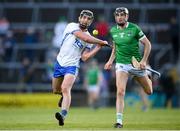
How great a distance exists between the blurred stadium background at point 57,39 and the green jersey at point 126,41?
57.4ft

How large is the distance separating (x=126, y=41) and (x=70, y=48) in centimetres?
146

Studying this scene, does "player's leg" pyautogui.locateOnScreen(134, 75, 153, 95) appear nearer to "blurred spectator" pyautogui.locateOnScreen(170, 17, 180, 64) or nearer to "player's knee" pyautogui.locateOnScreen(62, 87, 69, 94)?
"player's knee" pyautogui.locateOnScreen(62, 87, 69, 94)

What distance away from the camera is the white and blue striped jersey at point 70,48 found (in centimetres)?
1889

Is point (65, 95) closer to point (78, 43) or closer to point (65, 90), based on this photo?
point (65, 90)

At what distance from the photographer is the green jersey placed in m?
18.8

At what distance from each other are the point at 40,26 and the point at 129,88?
5915mm

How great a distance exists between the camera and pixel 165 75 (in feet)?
124

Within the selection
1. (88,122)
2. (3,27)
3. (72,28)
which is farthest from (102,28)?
(72,28)

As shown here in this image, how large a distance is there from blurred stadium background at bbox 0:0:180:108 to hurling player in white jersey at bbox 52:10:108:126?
17.5m

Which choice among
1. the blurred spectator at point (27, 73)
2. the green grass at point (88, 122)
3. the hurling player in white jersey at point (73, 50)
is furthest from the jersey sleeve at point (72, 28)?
the blurred spectator at point (27, 73)

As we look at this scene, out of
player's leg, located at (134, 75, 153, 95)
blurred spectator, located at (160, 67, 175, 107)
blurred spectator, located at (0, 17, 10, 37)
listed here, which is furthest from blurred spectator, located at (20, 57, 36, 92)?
player's leg, located at (134, 75, 153, 95)

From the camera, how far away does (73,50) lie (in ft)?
62.2

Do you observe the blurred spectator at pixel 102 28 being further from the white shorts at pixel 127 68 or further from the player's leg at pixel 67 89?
the player's leg at pixel 67 89

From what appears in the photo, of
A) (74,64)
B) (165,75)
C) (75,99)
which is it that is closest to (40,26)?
(75,99)
